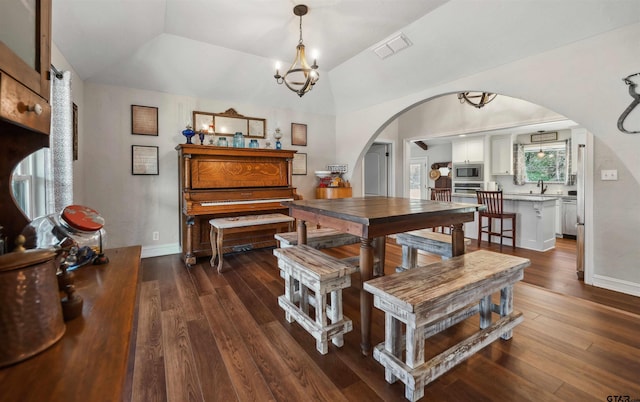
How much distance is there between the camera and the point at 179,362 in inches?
67.4

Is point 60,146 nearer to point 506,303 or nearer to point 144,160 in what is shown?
point 144,160

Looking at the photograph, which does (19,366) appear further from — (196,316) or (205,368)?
(196,316)

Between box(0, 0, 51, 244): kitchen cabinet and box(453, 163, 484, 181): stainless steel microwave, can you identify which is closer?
box(0, 0, 51, 244): kitchen cabinet

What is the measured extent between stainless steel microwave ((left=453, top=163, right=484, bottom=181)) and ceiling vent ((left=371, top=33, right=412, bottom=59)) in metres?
4.79

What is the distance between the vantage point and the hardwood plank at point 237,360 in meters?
1.49

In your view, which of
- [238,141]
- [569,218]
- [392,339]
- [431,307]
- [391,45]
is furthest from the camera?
[569,218]

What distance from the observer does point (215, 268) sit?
3.51 m

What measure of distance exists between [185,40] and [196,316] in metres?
3.24

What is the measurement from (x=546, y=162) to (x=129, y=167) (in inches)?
329

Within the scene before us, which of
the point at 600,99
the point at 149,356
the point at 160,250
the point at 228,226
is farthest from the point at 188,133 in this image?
the point at 600,99

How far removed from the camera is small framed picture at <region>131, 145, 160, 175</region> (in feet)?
12.4

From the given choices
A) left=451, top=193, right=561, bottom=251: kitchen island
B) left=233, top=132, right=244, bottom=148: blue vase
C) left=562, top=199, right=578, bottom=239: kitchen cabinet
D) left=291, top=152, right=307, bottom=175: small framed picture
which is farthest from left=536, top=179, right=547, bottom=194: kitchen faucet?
left=233, top=132, right=244, bottom=148: blue vase

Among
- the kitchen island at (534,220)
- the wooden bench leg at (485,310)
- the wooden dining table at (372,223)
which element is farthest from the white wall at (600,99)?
the wooden bench leg at (485,310)

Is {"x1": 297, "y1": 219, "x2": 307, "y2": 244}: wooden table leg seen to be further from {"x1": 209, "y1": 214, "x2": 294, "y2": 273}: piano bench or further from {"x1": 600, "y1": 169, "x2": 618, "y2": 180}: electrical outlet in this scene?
{"x1": 600, "y1": 169, "x2": 618, "y2": 180}: electrical outlet
